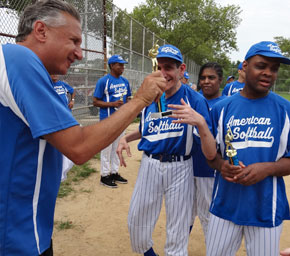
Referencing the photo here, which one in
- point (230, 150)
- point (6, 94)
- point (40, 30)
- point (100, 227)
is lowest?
point (100, 227)

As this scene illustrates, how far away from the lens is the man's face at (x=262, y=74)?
200cm

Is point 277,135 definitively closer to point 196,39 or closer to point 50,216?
point 50,216

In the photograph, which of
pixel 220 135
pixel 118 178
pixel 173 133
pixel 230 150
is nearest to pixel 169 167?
pixel 173 133

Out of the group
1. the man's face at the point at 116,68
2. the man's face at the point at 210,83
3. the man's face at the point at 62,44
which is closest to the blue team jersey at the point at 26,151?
the man's face at the point at 62,44

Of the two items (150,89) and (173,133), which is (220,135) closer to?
(173,133)

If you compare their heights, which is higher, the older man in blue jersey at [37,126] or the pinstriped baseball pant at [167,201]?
the older man in blue jersey at [37,126]

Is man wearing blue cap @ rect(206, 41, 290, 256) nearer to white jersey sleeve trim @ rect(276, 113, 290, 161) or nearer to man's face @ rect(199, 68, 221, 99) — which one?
white jersey sleeve trim @ rect(276, 113, 290, 161)

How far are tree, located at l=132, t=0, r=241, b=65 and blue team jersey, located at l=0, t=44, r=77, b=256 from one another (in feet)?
106

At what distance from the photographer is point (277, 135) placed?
77.0 inches

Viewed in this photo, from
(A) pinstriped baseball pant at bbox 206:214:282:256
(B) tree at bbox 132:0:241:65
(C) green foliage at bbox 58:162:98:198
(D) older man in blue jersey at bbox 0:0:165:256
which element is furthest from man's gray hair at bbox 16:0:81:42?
(B) tree at bbox 132:0:241:65

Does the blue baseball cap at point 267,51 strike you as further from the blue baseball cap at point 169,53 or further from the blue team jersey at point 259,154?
the blue baseball cap at point 169,53

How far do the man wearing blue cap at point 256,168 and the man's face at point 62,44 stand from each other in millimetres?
1217

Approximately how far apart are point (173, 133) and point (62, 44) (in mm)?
1447

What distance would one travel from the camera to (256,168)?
6.13ft
